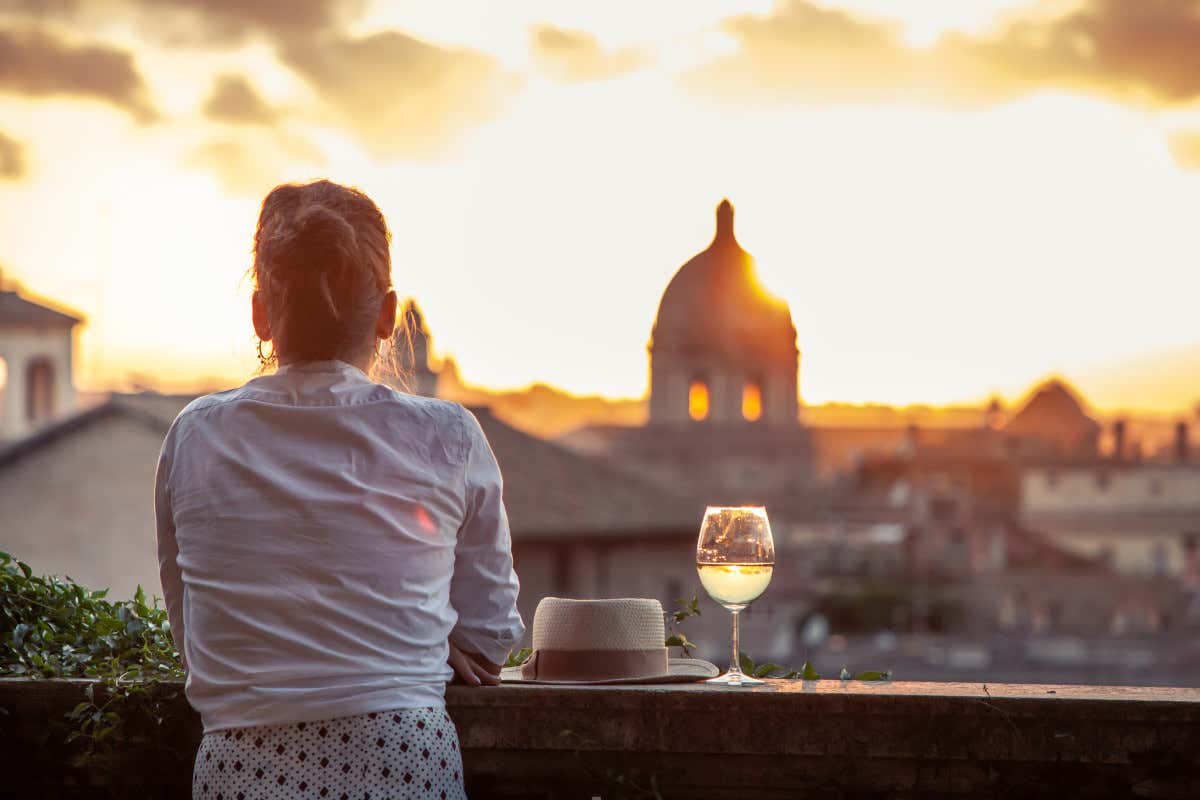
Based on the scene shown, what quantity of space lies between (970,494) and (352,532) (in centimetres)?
5420

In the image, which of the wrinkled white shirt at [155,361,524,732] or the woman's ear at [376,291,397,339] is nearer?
the wrinkled white shirt at [155,361,524,732]

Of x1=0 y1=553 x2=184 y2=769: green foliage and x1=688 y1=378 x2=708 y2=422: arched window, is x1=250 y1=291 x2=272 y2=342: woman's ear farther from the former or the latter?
x1=688 y1=378 x2=708 y2=422: arched window

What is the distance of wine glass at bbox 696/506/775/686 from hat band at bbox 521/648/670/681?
0.31 feet

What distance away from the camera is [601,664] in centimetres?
246

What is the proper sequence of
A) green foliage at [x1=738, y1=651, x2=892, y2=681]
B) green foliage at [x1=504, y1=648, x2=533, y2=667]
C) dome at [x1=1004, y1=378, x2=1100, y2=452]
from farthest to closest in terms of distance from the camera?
dome at [x1=1004, y1=378, x2=1100, y2=452] → green foliage at [x1=504, y1=648, x2=533, y2=667] → green foliage at [x1=738, y1=651, x2=892, y2=681]

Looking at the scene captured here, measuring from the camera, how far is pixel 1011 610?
4719 cm

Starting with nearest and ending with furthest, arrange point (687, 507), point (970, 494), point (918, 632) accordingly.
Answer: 1. point (687, 507)
2. point (918, 632)
3. point (970, 494)

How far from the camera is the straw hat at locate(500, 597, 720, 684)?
2463 mm

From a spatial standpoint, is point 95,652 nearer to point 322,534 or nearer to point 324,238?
point 322,534

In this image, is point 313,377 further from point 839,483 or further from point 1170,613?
point 839,483

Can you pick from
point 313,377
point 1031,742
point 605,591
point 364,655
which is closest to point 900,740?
point 1031,742

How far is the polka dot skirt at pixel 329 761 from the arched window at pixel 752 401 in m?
49.0

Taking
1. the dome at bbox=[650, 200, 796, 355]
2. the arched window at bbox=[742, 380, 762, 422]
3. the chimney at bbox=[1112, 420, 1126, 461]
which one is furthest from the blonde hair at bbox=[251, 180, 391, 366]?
the chimney at bbox=[1112, 420, 1126, 461]

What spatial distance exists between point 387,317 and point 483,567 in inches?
14.4
